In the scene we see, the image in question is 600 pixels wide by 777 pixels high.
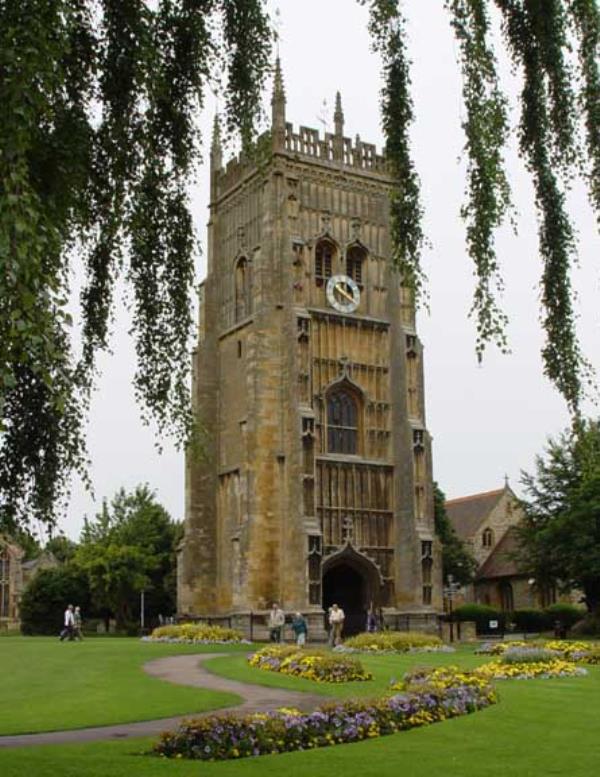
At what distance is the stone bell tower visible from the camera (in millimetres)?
45812

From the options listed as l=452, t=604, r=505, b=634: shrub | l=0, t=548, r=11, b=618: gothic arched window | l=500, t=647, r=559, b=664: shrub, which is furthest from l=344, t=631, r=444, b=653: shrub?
l=0, t=548, r=11, b=618: gothic arched window

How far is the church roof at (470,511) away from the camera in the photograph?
73.0 m

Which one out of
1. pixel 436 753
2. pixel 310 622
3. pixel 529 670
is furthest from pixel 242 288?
pixel 436 753

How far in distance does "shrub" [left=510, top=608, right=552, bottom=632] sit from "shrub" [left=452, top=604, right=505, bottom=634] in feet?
10.9

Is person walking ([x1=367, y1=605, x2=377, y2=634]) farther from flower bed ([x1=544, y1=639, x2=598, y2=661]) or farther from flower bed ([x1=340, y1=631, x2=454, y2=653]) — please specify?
flower bed ([x1=544, y1=639, x2=598, y2=661])

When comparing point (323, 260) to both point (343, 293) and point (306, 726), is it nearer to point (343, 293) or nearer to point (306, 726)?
point (343, 293)

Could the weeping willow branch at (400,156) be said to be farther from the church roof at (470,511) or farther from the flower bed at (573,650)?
the church roof at (470,511)

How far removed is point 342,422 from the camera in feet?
161

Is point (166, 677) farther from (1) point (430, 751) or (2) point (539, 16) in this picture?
(2) point (539, 16)

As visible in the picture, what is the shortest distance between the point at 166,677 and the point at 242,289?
28.9 meters

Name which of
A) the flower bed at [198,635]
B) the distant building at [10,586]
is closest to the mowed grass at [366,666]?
the flower bed at [198,635]

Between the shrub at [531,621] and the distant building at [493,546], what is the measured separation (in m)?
6.06

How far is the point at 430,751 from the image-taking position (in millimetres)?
13102

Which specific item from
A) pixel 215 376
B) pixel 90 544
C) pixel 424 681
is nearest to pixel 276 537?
pixel 215 376
